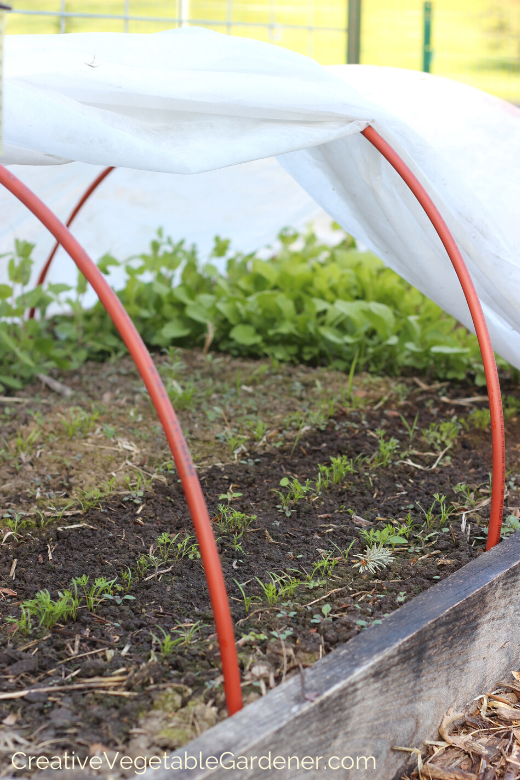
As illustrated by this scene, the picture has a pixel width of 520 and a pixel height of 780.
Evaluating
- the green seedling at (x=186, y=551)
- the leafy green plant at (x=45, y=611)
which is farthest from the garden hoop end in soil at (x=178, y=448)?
the green seedling at (x=186, y=551)

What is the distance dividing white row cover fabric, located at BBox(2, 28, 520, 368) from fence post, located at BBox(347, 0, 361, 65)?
283 centimetres

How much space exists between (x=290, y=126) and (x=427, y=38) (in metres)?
4.95

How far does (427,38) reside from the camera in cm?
570

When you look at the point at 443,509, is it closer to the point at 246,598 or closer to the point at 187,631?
the point at 246,598

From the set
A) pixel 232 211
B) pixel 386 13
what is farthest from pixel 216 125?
pixel 386 13

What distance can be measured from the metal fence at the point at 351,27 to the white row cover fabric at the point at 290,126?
1678 millimetres

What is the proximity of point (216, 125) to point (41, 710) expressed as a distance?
122 cm

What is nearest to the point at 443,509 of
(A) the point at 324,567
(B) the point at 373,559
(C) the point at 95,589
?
(B) the point at 373,559

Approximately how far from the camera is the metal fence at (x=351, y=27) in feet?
13.0

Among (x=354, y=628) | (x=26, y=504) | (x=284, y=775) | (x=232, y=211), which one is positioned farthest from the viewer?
(x=232, y=211)

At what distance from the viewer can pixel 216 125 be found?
150 centimetres

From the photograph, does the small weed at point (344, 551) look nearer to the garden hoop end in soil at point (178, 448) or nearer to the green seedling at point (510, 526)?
the green seedling at point (510, 526)

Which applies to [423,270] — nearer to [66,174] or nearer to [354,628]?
[354,628]

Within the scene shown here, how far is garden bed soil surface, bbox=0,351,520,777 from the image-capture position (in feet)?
4.15
